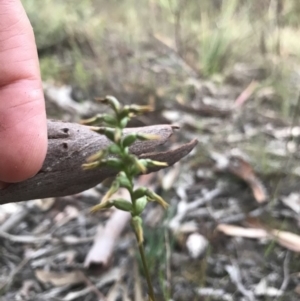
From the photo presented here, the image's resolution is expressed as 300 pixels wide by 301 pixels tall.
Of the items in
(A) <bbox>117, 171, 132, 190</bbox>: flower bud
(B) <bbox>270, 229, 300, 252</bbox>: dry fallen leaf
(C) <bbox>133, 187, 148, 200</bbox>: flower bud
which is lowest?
(B) <bbox>270, 229, 300, 252</bbox>: dry fallen leaf

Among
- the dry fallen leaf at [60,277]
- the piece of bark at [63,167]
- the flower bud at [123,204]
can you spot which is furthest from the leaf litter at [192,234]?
the flower bud at [123,204]

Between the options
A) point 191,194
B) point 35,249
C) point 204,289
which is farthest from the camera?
point 191,194

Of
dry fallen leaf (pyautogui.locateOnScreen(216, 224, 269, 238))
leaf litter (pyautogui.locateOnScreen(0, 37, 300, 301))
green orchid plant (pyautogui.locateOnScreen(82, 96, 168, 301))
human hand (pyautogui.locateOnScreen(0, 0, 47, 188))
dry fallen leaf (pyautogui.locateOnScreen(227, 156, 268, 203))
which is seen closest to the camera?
green orchid plant (pyautogui.locateOnScreen(82, 96, 168, 301))

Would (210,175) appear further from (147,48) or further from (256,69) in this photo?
(147,48)

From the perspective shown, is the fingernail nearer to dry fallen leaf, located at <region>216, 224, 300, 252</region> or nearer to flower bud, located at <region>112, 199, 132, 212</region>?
flower bud, located at <region>112, 199, 132, 212</region>

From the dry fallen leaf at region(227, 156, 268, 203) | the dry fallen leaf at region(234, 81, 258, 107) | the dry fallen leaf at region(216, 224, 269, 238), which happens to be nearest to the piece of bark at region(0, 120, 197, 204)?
the dry fallen leaf at region(216, 224, 269, 238)

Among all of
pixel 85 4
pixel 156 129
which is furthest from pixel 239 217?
pixel 85 4
